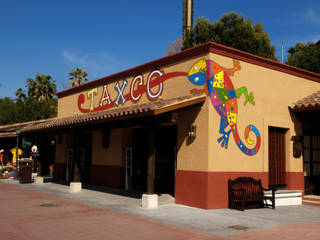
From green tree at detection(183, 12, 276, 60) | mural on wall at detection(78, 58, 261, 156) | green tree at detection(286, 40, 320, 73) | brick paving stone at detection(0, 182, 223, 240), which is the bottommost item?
brick paving stone at detection(0, 182, 223, 240)

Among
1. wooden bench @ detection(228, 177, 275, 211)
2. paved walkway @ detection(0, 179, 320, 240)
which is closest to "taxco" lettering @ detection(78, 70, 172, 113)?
paved walkway @ detection(0, 179, 320, 240)

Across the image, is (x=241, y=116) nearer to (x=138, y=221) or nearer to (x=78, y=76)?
(x=138, y=221)

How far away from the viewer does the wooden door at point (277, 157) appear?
42.3 ft

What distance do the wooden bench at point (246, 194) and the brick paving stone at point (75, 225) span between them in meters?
3.49

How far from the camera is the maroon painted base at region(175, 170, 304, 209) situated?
1069cm

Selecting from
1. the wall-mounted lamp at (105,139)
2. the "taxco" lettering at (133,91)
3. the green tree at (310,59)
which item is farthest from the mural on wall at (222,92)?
the green tree at (310,59)

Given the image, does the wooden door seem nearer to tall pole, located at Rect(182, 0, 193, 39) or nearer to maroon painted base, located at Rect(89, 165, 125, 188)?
maroon painted base, located at Rect(89, 165, 125, 188)

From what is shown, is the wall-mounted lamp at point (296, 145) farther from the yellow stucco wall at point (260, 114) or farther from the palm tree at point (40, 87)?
the palm tree at point (40, 87)

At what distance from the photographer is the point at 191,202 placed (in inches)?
441

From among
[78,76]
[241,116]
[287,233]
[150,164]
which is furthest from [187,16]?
[287,233]

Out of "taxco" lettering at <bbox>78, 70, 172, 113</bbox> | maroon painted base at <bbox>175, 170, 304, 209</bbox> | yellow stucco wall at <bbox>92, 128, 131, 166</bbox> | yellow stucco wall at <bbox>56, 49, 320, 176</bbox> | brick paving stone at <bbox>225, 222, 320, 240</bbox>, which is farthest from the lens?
yellow stucco wall at <bbox>92, 128, 131, 166</bbox>

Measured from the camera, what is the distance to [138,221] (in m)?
8.59

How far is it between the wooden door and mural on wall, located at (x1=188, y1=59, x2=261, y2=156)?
57.1 inches

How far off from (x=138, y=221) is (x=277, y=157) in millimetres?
7014
